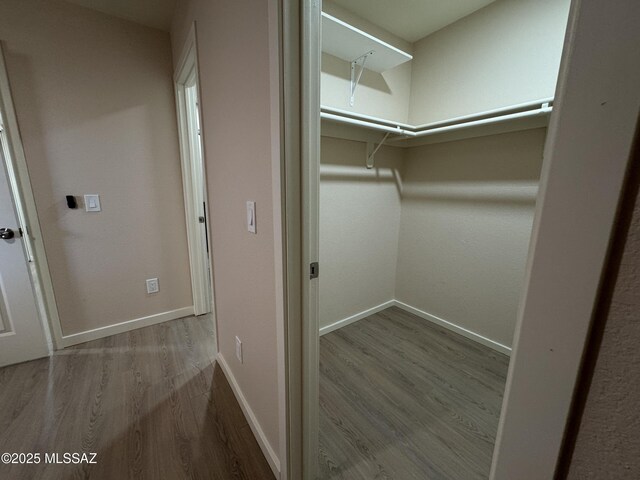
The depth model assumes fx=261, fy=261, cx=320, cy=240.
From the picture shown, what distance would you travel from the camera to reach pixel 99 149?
6.31 feet

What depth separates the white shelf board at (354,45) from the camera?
1.54 m

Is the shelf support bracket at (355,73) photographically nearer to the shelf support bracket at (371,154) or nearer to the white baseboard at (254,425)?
the shelf support bracket at (371,154)

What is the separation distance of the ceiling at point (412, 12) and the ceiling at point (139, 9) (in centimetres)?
116

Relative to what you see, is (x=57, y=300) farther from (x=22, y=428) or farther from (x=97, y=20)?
(x=97, y=20)

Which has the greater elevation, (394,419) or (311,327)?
(311,327)

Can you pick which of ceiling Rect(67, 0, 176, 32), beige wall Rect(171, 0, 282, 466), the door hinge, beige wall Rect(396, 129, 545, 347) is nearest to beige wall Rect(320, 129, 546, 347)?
beige wall Rect(396, 129, 545, 347)

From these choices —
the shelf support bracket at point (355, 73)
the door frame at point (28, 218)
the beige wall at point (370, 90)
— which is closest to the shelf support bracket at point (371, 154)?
the beige wall at point (370, 90)

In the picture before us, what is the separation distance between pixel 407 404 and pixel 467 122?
188 centimetres

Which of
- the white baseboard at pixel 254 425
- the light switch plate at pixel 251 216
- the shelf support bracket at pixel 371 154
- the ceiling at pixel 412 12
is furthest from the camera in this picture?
the shelf support bracket at pixel 371 154

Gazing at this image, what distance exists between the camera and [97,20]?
1.79 metres

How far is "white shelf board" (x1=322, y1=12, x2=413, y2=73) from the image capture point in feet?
5.05

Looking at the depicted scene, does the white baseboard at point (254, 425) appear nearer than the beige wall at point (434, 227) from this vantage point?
Yes

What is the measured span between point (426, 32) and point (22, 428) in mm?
3629

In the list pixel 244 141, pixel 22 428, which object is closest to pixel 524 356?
pixel 244 141
